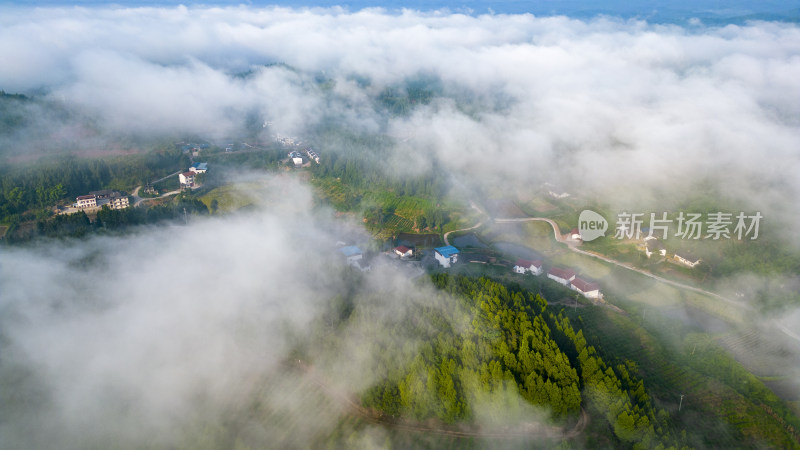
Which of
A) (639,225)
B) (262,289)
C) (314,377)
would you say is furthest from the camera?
(639,225)

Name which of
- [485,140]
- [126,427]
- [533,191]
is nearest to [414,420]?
[126,427]

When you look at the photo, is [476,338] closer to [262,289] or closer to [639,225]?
[262,289]

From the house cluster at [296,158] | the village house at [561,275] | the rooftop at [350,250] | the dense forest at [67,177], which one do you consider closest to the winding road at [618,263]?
the village house at [561,275]

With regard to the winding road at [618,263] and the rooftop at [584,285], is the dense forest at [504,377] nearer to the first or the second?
the rooftop at [584,285]

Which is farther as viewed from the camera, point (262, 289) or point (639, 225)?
point (639, 225)

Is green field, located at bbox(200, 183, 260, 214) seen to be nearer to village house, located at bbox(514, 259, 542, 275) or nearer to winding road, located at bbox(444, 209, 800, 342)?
winding road, located at bbox(444, 209, 800, 342)

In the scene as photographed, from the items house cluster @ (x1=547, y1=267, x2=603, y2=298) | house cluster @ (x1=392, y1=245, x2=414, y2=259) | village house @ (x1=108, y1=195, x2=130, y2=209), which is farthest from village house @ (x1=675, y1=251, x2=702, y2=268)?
village house @ (x1=108, y1=195, x2=130, y2=209)
